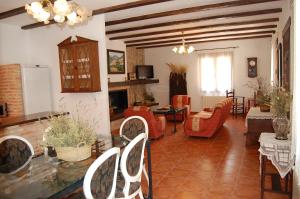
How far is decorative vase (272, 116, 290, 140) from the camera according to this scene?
2643mm

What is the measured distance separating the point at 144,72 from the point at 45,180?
24.2 feet

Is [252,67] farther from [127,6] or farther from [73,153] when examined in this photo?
[73,153]

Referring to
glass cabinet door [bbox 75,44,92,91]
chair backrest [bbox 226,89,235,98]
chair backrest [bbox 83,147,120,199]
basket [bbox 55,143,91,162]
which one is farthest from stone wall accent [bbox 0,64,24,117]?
chair backrest [bbox 226,89,235,98]

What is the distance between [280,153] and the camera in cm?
250

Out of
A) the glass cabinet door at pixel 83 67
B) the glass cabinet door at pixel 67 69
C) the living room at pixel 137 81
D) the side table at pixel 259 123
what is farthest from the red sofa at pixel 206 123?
the glass cabinet door at pixel 67 69

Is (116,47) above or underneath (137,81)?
above

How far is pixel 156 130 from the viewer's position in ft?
18.0

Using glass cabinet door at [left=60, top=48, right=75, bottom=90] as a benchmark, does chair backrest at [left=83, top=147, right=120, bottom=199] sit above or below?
below

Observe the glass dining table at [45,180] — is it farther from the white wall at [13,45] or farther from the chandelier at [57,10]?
the white wall at [13,45]

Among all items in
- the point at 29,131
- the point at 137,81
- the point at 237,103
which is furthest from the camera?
the point at 237,103

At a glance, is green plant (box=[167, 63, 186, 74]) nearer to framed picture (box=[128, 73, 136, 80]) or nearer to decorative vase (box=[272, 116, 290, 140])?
framed picture (box=[128, 73, 136, 80])


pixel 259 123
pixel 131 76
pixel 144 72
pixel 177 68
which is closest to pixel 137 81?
pixel 131 76

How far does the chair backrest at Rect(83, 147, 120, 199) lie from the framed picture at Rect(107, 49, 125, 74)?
533 centimetres

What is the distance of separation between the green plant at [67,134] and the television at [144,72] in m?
6.56
